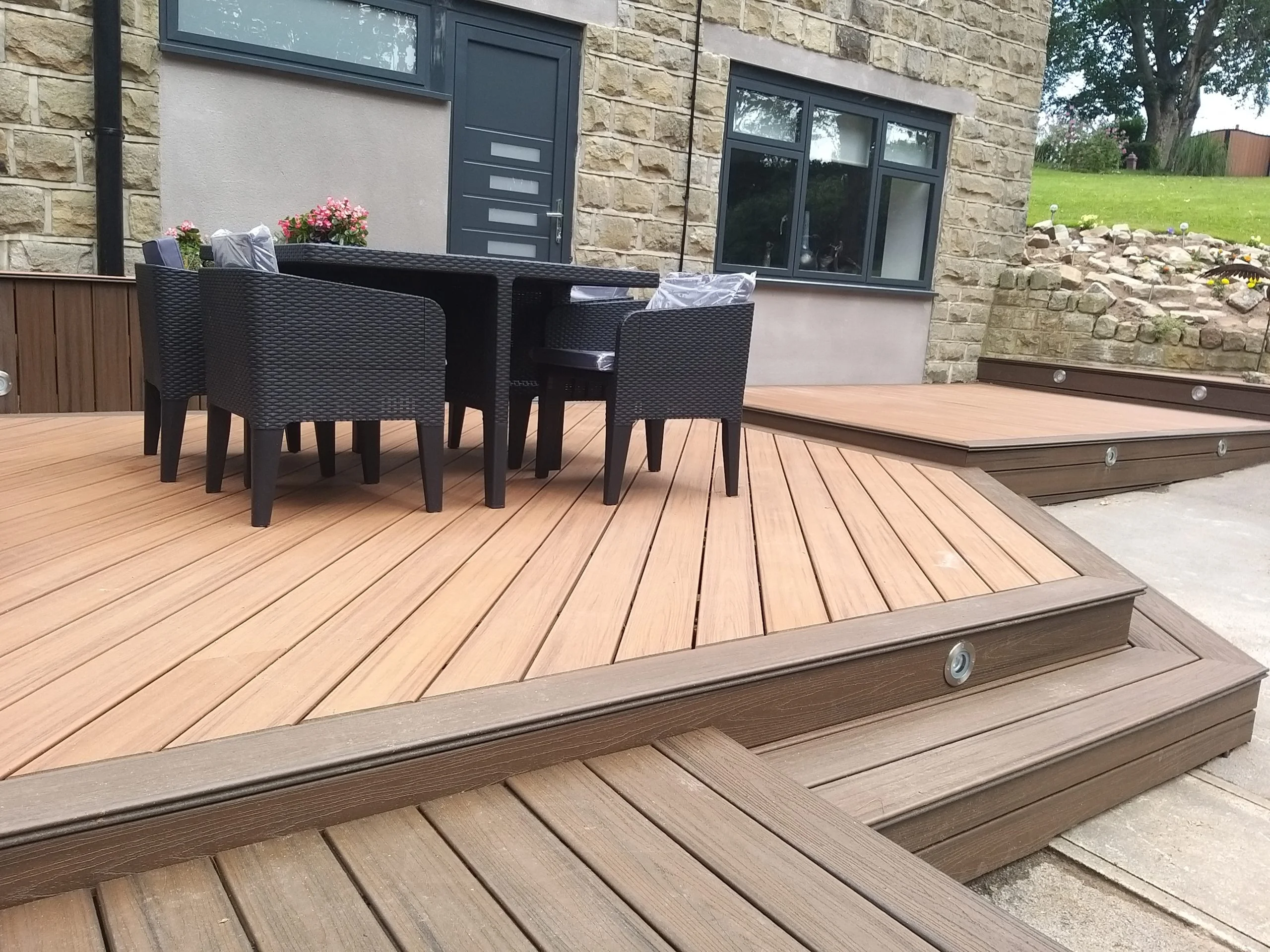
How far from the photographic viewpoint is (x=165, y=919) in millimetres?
1065

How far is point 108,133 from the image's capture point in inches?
165

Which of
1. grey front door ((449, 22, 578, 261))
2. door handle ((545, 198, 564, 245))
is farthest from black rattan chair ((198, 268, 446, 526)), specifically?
door handle ((545, 198, 564, 245))

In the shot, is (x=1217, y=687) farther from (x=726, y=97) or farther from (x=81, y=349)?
Result: (x=726, y=97)

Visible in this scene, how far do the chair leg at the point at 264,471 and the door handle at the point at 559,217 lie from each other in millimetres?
3525

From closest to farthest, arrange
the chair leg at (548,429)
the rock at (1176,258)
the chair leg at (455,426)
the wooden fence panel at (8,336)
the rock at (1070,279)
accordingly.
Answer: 1. the chair leg at (548,429)
2. the chair leg at (455,426)
3. the wooden fence panel at (8,336)
4. the rock at (1070,279)
5. the rock at (1176,258)

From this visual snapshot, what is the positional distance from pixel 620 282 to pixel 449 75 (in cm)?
277

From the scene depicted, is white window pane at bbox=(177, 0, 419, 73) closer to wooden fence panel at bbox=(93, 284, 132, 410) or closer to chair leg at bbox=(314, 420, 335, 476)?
wooden fence panel at bbox=(93, 284, 132, 410)

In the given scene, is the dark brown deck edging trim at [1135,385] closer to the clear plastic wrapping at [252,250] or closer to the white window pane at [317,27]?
the white window pane at [317,27]

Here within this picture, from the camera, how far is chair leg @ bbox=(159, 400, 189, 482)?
9.15 ft

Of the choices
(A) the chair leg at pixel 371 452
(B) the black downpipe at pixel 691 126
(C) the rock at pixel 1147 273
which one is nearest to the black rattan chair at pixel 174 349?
(A) the chair leg at pixel 371 452

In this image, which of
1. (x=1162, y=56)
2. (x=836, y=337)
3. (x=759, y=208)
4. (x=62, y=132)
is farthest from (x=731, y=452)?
(x=1162, y=56)

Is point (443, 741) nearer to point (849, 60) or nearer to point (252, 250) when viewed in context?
point (252, 250)

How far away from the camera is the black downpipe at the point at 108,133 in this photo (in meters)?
4.11

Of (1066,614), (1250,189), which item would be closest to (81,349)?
(1066,614)
